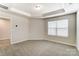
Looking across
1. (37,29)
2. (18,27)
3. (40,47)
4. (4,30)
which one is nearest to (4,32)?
(4,30)

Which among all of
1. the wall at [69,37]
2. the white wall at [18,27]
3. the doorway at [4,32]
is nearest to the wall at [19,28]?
the white wall at [18,27]

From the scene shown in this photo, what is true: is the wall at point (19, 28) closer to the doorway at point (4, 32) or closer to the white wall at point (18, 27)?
the white wall at point (18, 27)

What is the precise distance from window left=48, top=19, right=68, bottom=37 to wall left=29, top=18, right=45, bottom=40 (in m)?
0.21

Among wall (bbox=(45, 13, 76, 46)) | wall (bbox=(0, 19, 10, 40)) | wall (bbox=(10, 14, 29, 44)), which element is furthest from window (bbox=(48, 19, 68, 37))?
wall (bbox=(0, 19, 10, 40))

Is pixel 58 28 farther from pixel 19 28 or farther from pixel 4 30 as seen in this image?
pixel 4 30

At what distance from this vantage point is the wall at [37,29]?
5.93ft

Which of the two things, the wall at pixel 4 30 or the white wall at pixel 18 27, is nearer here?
the wall at pixel 4 30

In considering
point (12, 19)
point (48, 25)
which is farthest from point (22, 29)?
point (48, 25)

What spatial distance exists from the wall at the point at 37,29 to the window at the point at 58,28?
208 millimetres

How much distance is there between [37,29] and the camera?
1849mm

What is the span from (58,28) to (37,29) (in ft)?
1.79

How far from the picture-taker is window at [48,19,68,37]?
6.00 ft

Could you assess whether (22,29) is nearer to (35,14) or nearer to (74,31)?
(35,14)

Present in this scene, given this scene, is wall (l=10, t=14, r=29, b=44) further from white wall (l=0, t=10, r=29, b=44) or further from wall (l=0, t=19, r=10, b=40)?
wall (l=0, t=19, r=10, b=40)
